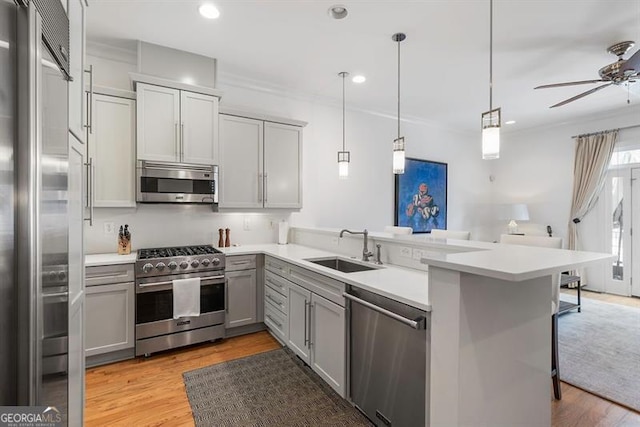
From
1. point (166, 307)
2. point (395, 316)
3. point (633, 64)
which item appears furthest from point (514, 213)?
point (166, 307)

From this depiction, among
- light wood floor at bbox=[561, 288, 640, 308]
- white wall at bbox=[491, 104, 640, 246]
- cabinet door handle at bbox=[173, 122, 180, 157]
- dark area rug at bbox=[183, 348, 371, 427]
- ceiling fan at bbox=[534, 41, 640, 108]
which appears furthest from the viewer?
white wall at bbox=[491, 104, 640, 246]

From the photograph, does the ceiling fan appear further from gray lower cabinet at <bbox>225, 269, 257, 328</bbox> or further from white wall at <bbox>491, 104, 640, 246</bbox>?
gray lower cabinet at <bbox>225, 269, 257, 328</bbox>

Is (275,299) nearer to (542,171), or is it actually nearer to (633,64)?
(633,64)

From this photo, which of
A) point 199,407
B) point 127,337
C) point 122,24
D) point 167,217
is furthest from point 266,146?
point 199,407

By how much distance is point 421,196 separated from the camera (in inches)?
217

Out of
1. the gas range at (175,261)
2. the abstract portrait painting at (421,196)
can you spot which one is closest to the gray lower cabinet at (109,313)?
the gas range at (175,261)

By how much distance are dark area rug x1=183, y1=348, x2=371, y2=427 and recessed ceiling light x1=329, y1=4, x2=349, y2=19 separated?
297 centimetres

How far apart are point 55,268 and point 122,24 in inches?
106

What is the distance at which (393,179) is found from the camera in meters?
5.23

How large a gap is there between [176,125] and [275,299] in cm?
200

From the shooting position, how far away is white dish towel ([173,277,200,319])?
2873 mm

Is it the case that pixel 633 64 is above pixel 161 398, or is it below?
above

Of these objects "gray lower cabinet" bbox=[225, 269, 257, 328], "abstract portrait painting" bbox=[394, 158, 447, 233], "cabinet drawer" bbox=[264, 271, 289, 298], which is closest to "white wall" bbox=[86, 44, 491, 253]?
"abstract portrait painting" bbox=[394, 158, 447, 233]

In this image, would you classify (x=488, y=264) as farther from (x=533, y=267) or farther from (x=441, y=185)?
(x=441, y=185)
